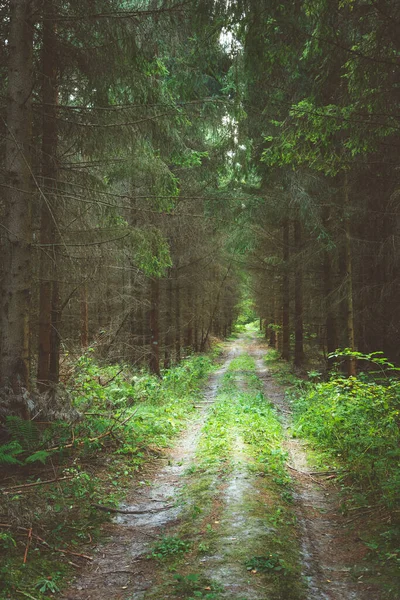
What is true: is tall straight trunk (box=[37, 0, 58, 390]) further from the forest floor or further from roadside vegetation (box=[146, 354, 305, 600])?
roadside vegetation (box=[146, 354, 305, 600])

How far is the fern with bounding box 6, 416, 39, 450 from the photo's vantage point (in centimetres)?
549

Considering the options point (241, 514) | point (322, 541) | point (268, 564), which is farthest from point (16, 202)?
point (322, 541)

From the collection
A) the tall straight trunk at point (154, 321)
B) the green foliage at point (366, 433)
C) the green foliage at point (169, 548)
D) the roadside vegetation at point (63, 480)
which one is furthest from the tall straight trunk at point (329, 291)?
the green foliage at point (169, 548)

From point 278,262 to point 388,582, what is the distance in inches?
600

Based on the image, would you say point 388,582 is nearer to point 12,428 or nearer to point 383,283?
point 12,428

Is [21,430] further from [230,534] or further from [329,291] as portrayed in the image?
[329,291]

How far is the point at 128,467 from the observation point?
652 cm

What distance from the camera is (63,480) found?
5.44 m

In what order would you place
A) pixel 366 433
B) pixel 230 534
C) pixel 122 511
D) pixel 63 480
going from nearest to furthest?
pixel 230 534 → pixel 122 511 → pixel 63 480 → pixel 366 433

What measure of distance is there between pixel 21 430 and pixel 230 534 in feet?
10.4

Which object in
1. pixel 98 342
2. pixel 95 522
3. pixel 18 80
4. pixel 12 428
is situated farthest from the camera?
pixel 98 342

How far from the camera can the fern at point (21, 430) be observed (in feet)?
18.0

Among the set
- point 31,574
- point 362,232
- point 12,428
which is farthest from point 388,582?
point 362,232

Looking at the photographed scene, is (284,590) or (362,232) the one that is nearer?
(284,590)
